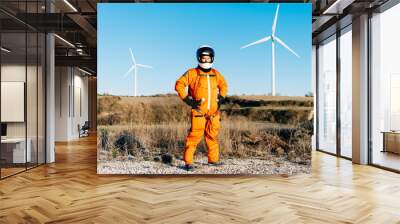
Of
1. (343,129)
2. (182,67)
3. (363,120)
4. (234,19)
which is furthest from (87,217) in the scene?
(343,129)

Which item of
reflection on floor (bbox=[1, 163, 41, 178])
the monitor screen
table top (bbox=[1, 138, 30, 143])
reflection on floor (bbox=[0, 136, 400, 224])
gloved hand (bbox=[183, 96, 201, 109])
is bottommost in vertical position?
reflection on floor (bbox=[0, 136, 400, 224])

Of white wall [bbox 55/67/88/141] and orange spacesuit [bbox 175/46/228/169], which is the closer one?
orange spacesuit [bbox 175/46/228/169]

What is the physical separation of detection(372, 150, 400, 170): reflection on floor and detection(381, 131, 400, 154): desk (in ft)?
0.28

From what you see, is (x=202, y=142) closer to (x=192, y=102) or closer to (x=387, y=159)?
(x=192, y=102)

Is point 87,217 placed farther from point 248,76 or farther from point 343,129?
point 343,129

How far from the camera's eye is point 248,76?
5895 mm

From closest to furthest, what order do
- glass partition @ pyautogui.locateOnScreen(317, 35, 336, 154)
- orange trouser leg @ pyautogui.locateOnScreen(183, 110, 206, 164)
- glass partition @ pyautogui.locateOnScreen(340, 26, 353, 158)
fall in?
orange trouser leg @ pyautogui.locateOnScreen(183, 110, 206, 164), glass partition @ pyautogui.locateOnScreen(340, 26, 353, 158), glass partition @ pyautogui.locateOnScreen(317, 35, 336, 154)

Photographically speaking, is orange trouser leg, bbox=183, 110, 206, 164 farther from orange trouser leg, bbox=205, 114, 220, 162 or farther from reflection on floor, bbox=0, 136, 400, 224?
reflection on floor, bbox=0, 136, 400, 224

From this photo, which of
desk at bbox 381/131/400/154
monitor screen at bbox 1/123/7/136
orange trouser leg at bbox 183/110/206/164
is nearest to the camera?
monitor screen at bbox 1/123/7/136

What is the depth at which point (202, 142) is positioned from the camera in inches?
232

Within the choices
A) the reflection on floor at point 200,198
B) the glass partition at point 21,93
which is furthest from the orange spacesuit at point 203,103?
the glass partition at point 21,93

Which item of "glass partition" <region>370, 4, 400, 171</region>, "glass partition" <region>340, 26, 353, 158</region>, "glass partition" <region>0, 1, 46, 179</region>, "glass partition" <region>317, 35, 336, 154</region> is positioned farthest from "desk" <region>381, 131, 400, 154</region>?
"glass partition" <region>0, 1, 46, 179</region>

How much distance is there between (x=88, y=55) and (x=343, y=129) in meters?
8.64

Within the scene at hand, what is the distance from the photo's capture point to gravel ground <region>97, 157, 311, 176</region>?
231 inches
